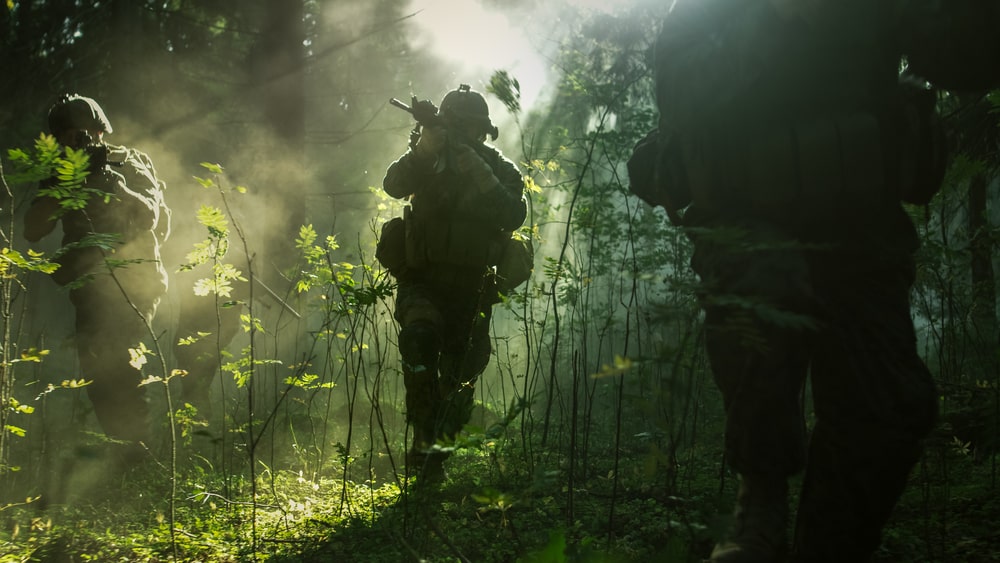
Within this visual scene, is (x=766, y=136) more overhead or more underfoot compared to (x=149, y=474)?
more overhead

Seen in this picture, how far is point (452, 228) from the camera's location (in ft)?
13.3

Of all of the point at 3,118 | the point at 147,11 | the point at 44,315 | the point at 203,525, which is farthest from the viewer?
the point at 44,315

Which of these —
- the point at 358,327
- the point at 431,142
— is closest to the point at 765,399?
the point at 431,142

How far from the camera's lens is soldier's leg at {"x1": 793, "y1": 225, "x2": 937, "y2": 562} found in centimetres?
169

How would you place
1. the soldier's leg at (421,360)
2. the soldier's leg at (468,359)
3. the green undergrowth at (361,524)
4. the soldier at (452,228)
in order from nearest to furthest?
the green undergrowth at (361,524) → the soldier's leg at (421,360) → the soldier's leg at (468,359) → the soldier at (452,228)

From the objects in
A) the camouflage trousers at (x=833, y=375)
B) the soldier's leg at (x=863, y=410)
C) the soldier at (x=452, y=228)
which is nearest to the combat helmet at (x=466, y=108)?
the soldier at (x=452, y=228)

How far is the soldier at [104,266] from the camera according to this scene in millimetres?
4105

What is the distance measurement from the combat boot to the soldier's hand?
2860mm

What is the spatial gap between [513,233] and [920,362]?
2.87 metres

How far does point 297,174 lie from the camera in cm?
796

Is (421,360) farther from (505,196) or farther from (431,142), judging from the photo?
(431,142)

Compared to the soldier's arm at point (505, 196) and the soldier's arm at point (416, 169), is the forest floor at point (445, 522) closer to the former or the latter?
the soldier's arm at point (505, 196)

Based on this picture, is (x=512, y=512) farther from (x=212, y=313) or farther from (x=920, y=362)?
(x=212, y=313)

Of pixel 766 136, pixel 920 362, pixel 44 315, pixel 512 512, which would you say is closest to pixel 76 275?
pixel 512 512
